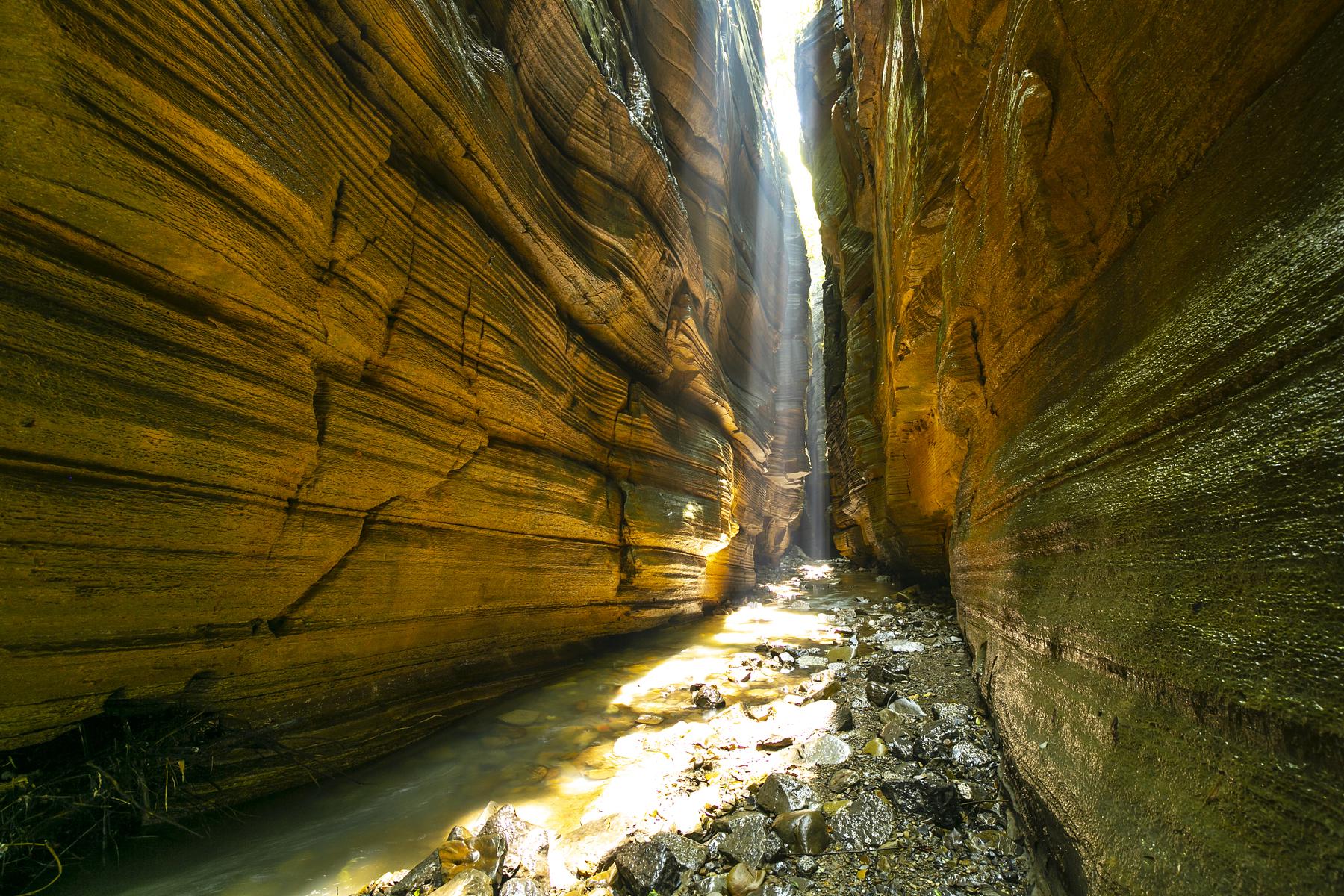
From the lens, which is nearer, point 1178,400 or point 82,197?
point 1178,400

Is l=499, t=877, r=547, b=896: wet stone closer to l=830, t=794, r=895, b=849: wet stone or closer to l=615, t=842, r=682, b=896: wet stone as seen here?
l=615, t=842, r=682, b=896: wet stone

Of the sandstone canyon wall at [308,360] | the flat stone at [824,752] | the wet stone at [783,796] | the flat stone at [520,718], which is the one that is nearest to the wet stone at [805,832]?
the wet stone at [783,796]

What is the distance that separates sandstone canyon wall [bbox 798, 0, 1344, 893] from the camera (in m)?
1.13

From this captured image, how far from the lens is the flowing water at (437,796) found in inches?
102

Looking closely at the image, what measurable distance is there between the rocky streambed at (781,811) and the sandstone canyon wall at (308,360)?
1620 mm

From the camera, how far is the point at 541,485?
5.75 meters

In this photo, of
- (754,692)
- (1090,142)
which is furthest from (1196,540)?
(754,692)

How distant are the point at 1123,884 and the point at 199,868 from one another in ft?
13.6

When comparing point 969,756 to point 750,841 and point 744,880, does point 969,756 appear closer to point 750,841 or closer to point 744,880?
point 750,841

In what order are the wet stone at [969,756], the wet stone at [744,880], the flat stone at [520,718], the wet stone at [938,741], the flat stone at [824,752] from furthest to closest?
1. the flat stone at [520,718]
2. the flat stone at [824,752]
3. the wet stone at [938,741]
4. the wet stone at [969,756]
5. the wet stone at [744,880]

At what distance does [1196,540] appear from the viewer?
144 centimetres

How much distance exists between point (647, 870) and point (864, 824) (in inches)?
43.0

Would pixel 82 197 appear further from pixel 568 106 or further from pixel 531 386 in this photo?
pixel 568 106

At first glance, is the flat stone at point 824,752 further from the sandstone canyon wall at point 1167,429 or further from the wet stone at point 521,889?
the wet stone at point 521,889
